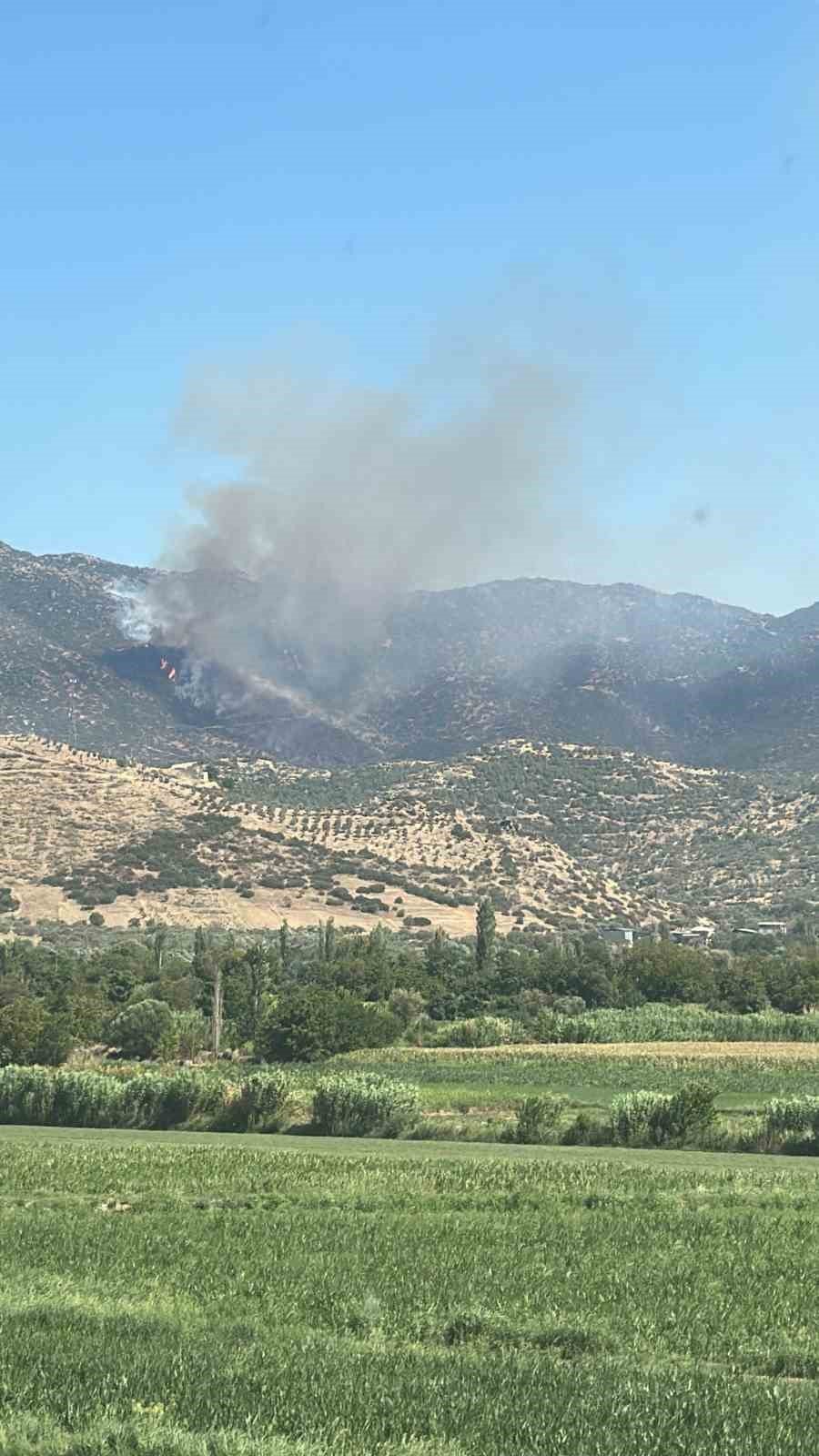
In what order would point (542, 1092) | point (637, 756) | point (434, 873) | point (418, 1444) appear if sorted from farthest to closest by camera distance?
point (637, 756) < point (434, 873) < point (542, 1092) < point (418, 1444)

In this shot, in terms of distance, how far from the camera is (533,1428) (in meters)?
10.9

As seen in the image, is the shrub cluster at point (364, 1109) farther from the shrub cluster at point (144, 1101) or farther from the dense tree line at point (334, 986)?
the dense tree line at point (334, 986)

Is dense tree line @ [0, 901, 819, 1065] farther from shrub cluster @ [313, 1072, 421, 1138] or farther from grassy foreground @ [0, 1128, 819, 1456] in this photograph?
grassy foreground @ [0, 1128, 819, 1456]

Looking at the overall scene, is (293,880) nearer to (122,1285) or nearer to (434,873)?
(434,873)

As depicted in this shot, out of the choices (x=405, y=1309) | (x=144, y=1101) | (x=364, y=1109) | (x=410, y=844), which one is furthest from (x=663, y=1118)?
(x=410, y=844)

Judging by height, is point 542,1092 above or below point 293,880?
below

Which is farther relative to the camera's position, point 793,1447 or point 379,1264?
point 379,1264

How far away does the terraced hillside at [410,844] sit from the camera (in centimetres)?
11188

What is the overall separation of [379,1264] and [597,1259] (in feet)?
9.00

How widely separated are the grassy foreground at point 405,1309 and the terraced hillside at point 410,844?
8185 cm

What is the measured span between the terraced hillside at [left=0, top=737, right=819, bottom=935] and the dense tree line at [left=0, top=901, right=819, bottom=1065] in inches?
652

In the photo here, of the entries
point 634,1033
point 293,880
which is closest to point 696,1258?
point 634,1033

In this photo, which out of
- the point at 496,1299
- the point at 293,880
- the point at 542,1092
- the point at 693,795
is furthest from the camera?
the point at 693,795

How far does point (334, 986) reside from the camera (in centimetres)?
7775
